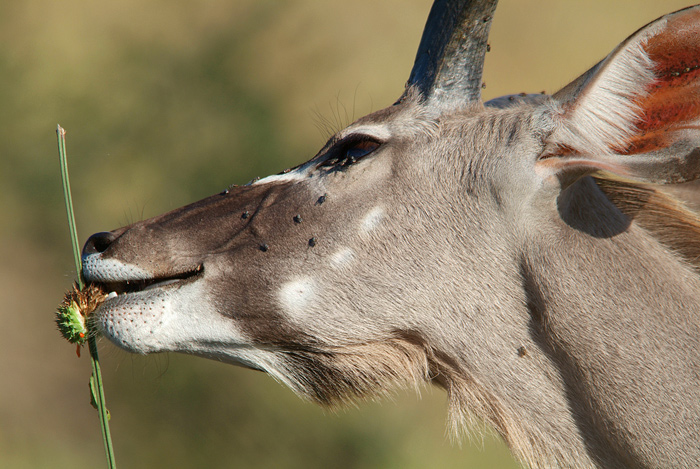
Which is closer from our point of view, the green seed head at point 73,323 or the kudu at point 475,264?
the kudu at point 475,264

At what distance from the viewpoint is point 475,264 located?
5.77 feet

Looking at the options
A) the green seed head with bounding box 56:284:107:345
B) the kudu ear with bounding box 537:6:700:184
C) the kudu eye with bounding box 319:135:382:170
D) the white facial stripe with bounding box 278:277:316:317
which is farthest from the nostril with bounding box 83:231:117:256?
the kudu ear with bounding box 537:6:700:184

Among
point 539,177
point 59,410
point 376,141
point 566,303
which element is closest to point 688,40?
point 539,177

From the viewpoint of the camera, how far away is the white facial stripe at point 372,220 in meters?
1.81

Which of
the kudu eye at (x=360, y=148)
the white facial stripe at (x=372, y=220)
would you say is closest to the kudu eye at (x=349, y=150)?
the kudu eye at (x=360, y=148)

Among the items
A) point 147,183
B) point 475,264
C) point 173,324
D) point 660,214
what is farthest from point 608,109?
point 147,183

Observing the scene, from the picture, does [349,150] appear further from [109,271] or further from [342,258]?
[109,271]

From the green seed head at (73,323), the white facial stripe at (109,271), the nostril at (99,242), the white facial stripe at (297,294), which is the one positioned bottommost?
the white facial stripe at (297,294)

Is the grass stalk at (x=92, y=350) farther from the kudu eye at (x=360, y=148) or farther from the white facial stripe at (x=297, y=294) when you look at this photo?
the kudu eye at (x=360, y=148)

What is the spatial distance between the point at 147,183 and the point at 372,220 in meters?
2.75

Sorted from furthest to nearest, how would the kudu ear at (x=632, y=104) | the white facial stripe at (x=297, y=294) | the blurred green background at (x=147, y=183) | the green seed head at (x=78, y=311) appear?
the blurred green background at (x=147, y=183), the green seed head at (x=78, y=311), the white facial stripe at (x=297, y=294), the kudu ear at (x=632, y=104)

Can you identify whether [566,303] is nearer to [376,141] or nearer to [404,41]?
[376,141]

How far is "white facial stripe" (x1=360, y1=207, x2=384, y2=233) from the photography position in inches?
71.4

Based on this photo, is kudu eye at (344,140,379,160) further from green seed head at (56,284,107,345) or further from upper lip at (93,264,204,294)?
green seed head at (56,284,107,345)
